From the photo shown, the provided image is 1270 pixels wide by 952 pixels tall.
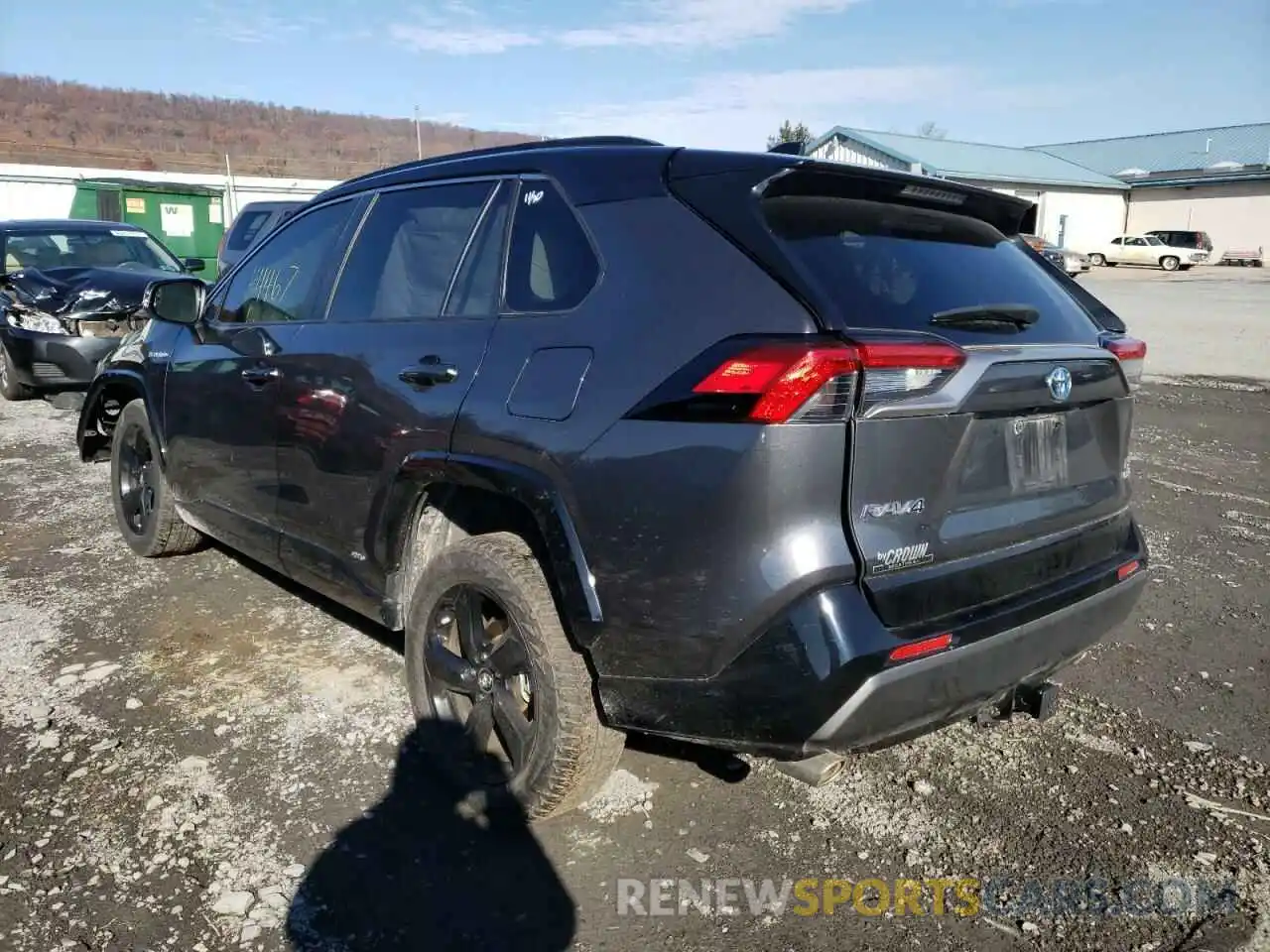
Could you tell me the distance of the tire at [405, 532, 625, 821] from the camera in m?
2.61

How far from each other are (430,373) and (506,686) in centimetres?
95

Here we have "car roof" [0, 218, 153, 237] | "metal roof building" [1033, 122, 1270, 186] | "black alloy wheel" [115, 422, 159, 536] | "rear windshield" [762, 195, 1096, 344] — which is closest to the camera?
"rear windshield" [762, 195, 1096, 344]

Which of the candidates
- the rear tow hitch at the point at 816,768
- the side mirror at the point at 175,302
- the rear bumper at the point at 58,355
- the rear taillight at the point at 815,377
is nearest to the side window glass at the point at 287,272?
the side mirror at the point at 175,302

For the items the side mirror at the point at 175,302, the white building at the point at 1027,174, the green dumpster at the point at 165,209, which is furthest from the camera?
the white building at the point at 1027,174

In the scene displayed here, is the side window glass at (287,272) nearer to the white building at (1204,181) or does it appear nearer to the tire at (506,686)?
the tire at (506,686)

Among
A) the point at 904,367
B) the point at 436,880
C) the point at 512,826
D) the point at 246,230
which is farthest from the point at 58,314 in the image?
the point at 904,367

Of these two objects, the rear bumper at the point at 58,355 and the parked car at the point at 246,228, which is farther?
the parked car at the point at 246,228

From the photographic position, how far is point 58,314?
857 centimetres

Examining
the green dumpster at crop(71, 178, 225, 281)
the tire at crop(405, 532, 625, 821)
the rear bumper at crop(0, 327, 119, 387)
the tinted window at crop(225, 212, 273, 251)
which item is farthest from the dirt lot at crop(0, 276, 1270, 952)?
the green dumpster at crop(71, 178, 225, 281)

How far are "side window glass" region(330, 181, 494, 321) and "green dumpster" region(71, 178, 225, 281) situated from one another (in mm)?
17347

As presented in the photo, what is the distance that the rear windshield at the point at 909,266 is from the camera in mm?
2332

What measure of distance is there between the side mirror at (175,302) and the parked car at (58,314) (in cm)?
488

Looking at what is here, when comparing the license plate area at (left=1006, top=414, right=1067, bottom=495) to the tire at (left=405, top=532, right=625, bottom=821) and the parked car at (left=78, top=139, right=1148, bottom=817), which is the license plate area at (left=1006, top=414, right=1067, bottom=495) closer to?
the parked car at (left=78, top=139, right=1148, bottom=817)

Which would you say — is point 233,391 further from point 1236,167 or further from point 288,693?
point 1236,167
